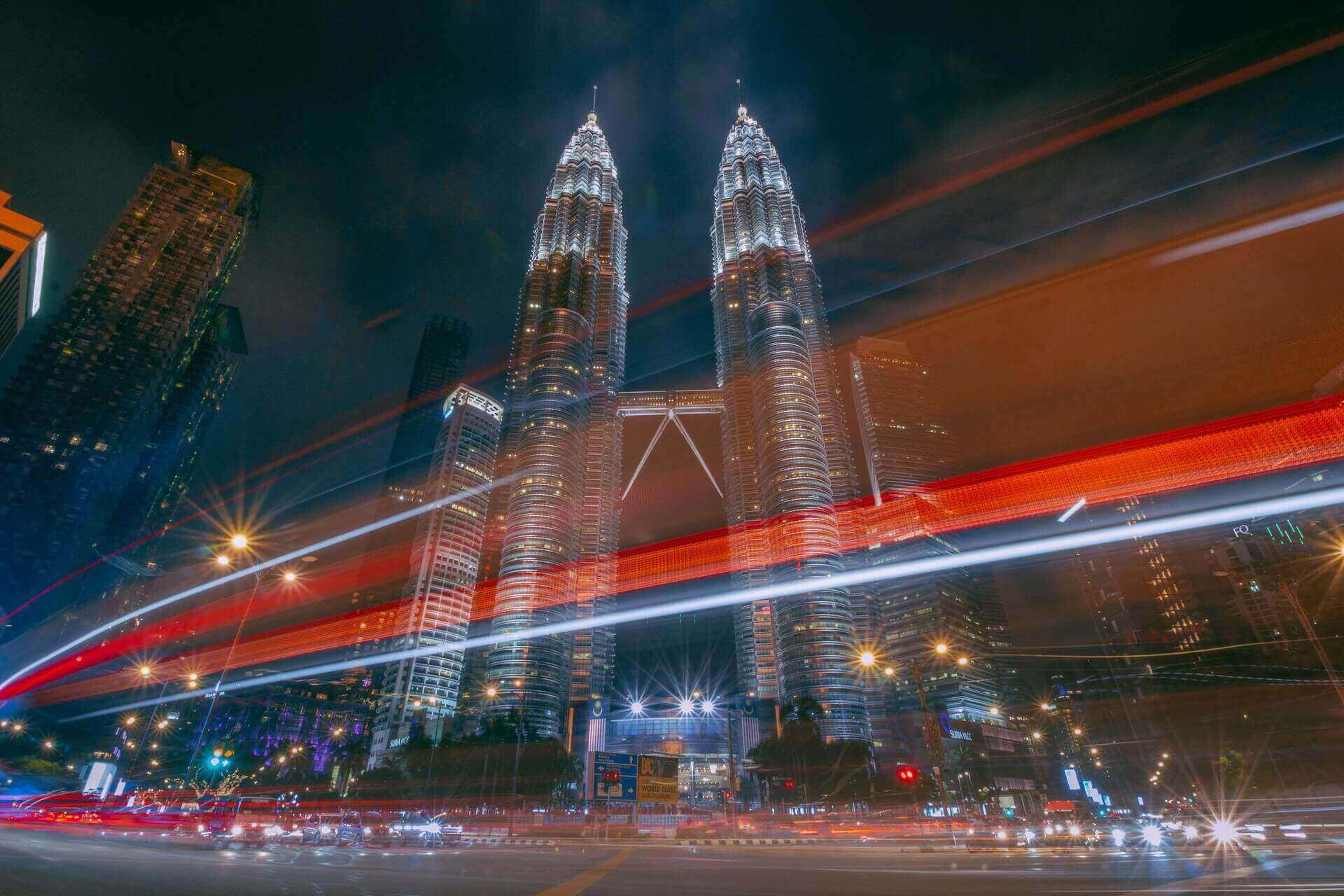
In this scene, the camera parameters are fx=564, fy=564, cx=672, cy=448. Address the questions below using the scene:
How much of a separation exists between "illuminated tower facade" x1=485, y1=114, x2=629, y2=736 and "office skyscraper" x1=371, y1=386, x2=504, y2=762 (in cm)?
2655

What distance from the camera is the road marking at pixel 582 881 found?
8.88 m

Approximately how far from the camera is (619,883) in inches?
394

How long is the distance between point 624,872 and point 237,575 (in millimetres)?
31887

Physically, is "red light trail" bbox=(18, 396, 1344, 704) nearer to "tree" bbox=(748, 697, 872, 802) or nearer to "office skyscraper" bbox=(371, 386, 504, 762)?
"tree" bbox=(748, 697, 872, 802)

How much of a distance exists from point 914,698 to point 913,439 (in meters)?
53.8

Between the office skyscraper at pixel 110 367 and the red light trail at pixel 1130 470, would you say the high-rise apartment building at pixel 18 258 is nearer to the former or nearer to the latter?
the red light trail at pixel 1130 470

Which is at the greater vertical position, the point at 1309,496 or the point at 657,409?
the point at 657,409

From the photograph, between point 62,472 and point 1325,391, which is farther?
point 62,472

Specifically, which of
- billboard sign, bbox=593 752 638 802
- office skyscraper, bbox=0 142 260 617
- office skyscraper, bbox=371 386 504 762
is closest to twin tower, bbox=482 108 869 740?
office skyscraper, bbox=371 386 504 762

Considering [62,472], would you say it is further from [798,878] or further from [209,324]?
[798,878]

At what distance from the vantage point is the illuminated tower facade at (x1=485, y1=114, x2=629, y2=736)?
10294 cm

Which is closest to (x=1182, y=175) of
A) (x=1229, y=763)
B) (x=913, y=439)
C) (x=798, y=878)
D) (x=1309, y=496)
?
(x=1309, y=496)

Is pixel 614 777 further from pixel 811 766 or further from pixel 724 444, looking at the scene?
pixel 724 444

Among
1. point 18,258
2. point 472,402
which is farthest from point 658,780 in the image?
point 472,402
